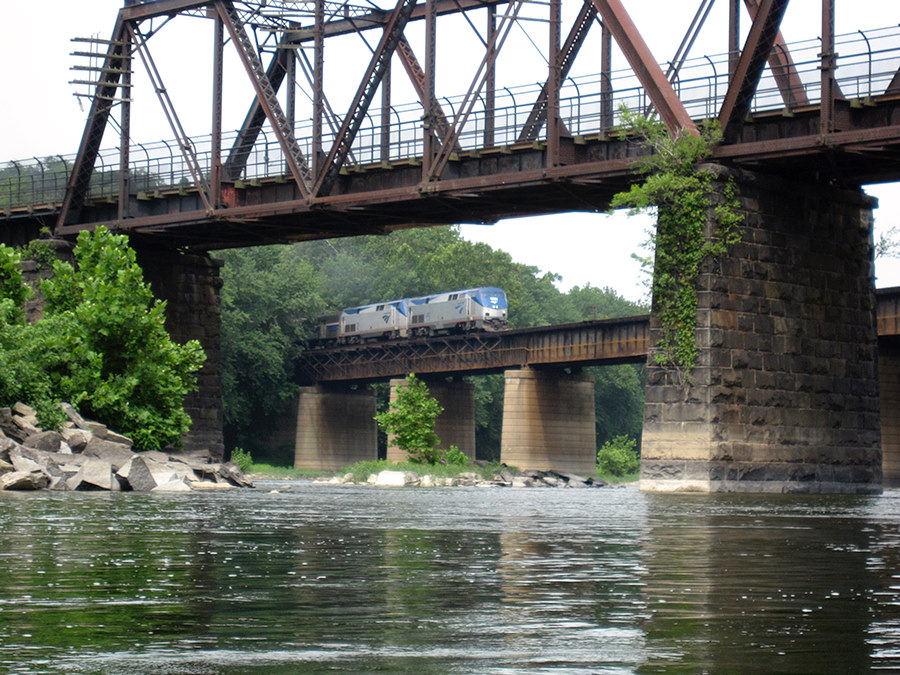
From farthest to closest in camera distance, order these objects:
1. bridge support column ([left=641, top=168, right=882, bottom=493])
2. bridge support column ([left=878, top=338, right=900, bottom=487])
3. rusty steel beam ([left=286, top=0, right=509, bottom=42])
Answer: bridge support column ([left=878, top=338, right=900, bottom=487]) < rusty steel beam ([left=286, top=0, right=509, bottom=42]) < bridge support column ([left=641, top=168, right=882, bottom=493])

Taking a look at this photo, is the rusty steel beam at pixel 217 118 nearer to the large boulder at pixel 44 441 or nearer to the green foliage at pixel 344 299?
the large boulder at pixel 44 441

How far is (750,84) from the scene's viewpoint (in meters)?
31.4

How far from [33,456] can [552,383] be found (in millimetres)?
52662

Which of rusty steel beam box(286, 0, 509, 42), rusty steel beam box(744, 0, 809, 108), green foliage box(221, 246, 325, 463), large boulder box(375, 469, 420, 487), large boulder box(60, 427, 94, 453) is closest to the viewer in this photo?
large boulder box(60, 427, 94, 453)

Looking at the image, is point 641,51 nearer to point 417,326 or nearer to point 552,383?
point 552,383

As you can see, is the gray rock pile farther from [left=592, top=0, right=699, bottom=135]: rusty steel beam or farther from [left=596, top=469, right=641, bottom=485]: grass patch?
[left=596, top=469, right=641, bottom=485]: grass patch

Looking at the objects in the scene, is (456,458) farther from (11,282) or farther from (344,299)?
(344,299)

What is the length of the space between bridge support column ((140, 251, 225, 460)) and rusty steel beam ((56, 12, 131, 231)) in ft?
9.07

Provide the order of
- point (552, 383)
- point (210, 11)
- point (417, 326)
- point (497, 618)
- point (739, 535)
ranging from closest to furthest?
1. point (497, 618)
2. point (739, 535)
3. point (210, 11)
4. point (552, 383)
5. point (417, 326)

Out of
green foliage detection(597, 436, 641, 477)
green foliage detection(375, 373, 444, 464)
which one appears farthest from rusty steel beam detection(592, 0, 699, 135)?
green foliage detection(597, 436, 641, 477)

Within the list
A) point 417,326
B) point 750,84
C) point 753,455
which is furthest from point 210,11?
point 417,326

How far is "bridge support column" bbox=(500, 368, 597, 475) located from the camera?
75812mm

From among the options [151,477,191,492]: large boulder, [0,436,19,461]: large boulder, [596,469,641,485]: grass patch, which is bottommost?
[596,469,641,485]: grass patch

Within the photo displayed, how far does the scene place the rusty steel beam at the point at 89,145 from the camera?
50.3 m
